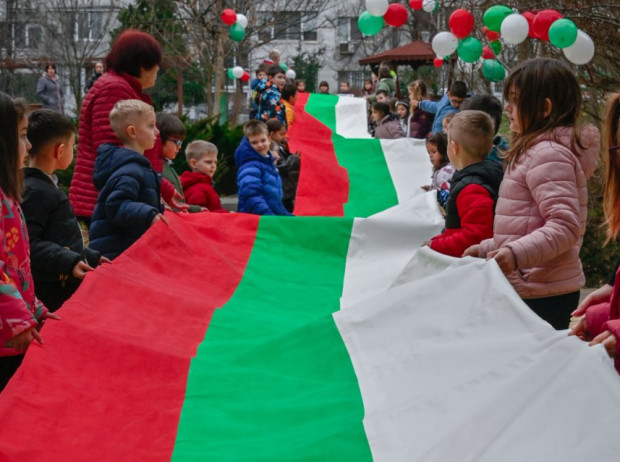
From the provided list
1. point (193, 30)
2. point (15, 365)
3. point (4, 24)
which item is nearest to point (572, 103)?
point (15, 365)

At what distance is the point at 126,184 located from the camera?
15.0 feet

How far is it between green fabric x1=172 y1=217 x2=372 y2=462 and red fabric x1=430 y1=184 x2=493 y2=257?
0.64 m

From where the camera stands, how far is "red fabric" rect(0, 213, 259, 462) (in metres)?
2.95

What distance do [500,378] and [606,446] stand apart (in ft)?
1.68

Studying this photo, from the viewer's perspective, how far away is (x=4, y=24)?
2673 centimetres

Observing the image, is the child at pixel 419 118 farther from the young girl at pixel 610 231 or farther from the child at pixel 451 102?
the young girl at pixel 610 231

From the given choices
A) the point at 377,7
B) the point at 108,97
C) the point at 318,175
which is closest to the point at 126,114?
the point at 108,97

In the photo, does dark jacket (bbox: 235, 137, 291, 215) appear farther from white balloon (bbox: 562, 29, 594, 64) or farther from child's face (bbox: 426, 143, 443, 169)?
white balloon (bbox: 562, 29, 594, 64)

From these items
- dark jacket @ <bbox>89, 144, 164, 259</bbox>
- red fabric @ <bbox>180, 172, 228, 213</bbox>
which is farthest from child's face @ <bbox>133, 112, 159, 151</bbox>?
red fabric @ <bbox>180, 172, 228, 213</bbox>

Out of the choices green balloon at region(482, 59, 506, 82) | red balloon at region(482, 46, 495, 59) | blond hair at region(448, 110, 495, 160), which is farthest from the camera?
red balloon at region(482, 46, 495, 59)

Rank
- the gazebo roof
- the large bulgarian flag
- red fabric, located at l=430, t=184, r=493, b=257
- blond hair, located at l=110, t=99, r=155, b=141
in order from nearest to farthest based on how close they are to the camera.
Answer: the large bulgarian flag < red fabric, located at l=430, t=184, r=493, b=257 < blond hair, located at l=110, t=99, r=155, b=141 < the gazebo roof

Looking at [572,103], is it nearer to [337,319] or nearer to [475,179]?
[475,179]

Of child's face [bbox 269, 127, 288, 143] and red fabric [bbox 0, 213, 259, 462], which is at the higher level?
child's face [bbox 269, 127, 288, 143]

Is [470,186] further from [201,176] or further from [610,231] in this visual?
[201,176]
